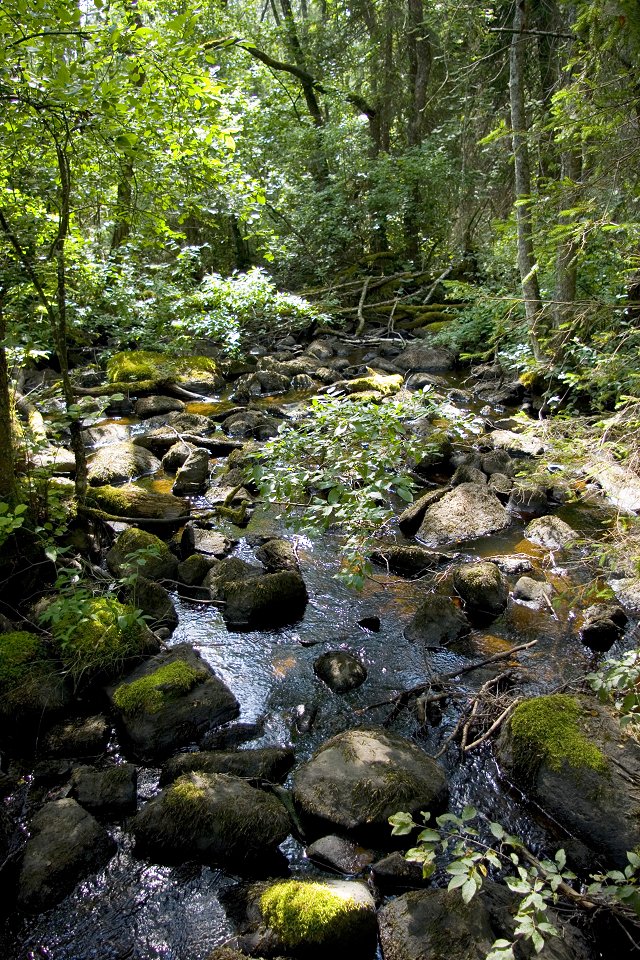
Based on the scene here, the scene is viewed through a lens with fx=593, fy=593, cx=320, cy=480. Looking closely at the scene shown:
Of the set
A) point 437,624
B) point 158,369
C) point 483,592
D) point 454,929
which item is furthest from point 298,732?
point 158,369

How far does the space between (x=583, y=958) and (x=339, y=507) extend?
2.69 metres

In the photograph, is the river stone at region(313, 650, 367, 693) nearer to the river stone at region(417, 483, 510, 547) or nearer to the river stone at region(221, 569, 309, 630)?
the river stone at region(221, 569, 309, 630)

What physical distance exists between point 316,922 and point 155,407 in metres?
9.59

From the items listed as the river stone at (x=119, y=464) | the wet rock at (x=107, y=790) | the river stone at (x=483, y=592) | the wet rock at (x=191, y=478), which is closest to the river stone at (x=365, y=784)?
the wet rock at (x=107, y=790)

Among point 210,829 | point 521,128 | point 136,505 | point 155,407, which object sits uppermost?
point 521,128

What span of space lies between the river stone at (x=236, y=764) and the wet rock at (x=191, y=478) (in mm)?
4575

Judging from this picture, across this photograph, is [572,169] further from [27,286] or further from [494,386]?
[27,286]

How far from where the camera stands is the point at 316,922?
2562mm

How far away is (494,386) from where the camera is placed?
11.8m

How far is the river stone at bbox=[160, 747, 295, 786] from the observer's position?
355 centimetres

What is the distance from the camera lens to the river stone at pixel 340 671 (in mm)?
4414

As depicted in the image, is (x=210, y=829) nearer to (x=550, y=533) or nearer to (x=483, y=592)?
(x=483, y=592)

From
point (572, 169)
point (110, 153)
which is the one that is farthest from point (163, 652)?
point (572, 169)

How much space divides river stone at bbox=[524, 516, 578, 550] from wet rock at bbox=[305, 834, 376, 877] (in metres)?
4.02
